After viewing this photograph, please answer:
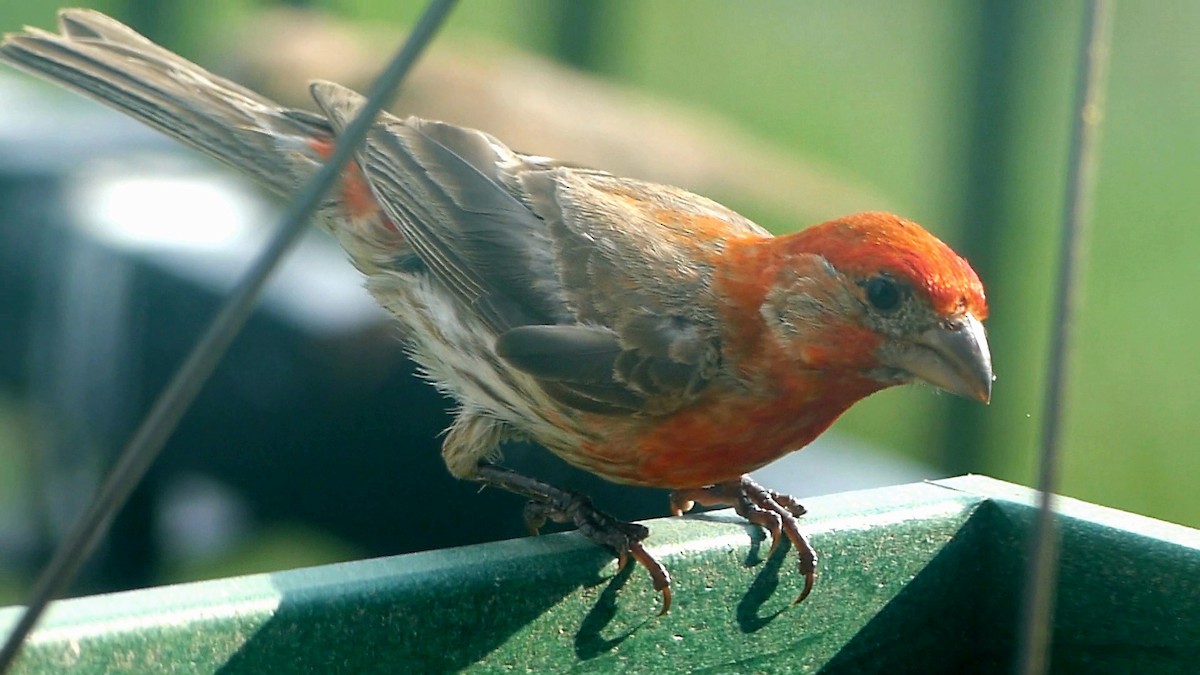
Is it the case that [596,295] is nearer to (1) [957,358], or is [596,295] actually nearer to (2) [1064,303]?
(1) [957,358]

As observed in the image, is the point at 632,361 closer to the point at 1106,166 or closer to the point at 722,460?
the point at 722,460

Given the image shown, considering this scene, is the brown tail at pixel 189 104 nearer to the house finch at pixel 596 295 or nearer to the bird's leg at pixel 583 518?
the house finch at pixel 596 295

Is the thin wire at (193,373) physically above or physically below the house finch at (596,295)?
above

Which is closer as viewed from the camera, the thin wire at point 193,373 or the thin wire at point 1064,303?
the thin wire at point 193,373

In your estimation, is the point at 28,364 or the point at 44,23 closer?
the point at 28,364

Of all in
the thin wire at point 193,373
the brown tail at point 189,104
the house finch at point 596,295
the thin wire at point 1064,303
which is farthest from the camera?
the brown tail at point 189,104

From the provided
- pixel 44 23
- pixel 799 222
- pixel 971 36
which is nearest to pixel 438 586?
pixel 971 36

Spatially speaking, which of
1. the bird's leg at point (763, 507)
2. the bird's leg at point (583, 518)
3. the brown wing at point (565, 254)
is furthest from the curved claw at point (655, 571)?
the brown wing at point (565, 254)
